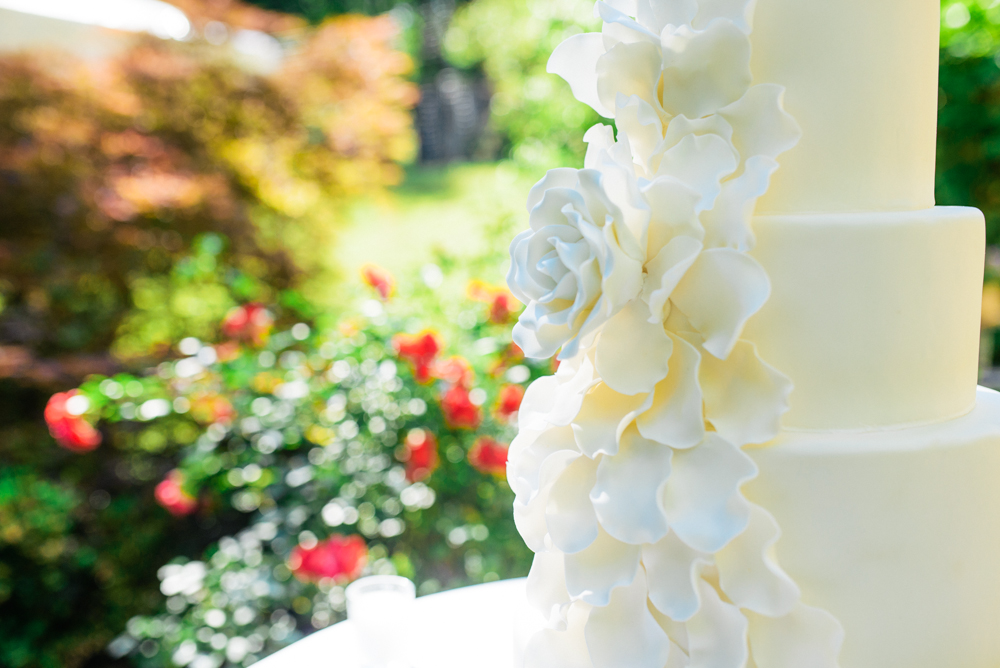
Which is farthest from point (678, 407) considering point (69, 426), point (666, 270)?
point (69, 426)

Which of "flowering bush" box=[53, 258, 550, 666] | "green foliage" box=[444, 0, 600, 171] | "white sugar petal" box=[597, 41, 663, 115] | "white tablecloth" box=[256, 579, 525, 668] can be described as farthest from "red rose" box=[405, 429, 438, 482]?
"green foliage" box=[444, 0, 600, 171]

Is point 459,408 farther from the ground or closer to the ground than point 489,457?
farther from the ground

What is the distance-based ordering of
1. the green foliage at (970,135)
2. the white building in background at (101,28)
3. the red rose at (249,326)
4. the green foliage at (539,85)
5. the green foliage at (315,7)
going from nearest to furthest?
1. the red rose at (249,326)
2. the green foliage at (970,135)
3. the white building in background at (101,28)
4. the green foliage at (539,85)
5. the green foliage at (315,7)

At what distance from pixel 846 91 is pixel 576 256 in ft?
1.48

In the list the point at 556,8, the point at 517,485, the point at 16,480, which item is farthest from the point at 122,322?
the point at 517,485

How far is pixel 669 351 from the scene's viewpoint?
1.10 meters

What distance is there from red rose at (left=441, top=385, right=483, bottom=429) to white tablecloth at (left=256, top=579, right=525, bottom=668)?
0.70 meters

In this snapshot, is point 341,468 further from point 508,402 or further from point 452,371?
point 508,402

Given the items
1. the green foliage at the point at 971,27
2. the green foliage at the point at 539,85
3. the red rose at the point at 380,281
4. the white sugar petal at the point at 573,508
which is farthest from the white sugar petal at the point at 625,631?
the green foliage at the point at 539,85

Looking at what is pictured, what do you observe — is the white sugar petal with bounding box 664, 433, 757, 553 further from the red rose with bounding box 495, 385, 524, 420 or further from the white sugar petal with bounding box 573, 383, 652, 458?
the red rose with bounding box 495, 385, 524, 420

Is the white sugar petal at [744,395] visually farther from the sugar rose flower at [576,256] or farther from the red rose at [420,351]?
the red rose at [420,351]

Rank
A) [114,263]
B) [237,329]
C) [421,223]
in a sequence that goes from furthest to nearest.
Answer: [421,223] → [114,263] → [237,329]

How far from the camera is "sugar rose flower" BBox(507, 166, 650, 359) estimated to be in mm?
1082

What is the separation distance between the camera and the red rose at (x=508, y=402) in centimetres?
255
